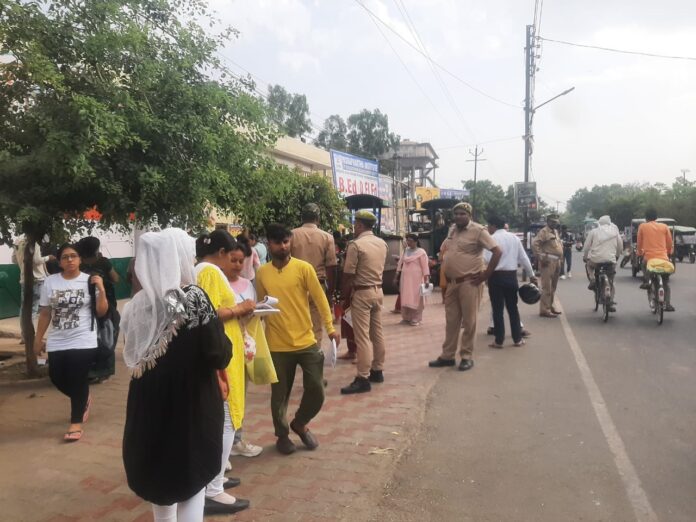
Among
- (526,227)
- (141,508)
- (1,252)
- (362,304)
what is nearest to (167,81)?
(362,304)

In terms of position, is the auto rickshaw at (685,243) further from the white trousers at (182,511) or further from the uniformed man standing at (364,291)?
the white trousers at (182,511)

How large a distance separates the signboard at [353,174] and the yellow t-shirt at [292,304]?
1199cm

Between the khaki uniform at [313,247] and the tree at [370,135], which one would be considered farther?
the tree at [370,135]

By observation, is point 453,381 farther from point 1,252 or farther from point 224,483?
point 1,252

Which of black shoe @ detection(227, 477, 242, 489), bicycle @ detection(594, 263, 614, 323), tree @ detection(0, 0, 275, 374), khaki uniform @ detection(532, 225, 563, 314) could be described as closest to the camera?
black shoe @ detection(227, 477, 242, 489)

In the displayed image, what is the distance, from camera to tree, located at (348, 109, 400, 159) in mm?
49062

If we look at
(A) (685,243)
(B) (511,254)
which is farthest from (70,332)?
(A) (685,243)

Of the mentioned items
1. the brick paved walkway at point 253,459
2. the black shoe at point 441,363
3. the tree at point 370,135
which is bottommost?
the brick paved walkway at point 253,459

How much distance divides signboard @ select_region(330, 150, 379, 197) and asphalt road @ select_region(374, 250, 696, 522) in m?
9.91

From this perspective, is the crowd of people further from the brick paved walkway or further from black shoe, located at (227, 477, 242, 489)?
the brick paved walkway

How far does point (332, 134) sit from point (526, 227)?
30778mm

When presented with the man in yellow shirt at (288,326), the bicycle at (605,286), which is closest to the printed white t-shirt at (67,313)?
the man in yellow shirt at (288,326)

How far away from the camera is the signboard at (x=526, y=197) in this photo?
24469 mm

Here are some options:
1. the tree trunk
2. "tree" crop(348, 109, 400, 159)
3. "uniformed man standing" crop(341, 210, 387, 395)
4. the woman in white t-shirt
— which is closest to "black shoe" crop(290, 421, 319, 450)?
"uniformed man standing" crop(341, 210, 387, 395)
